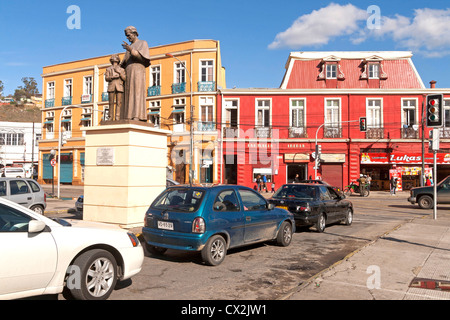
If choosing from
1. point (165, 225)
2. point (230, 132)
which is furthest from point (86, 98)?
point (165, 225)

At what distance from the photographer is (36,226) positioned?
4.34 m

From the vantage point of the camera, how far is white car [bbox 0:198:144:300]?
166 inches

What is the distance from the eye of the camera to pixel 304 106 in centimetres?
3341

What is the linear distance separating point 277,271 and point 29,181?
1062 centimetres

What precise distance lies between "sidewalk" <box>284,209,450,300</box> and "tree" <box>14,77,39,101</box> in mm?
142520

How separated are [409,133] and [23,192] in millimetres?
30056

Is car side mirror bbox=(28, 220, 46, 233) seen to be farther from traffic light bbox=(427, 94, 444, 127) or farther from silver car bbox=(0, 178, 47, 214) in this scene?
traffic light bbox=(427, 94, 444, 127)

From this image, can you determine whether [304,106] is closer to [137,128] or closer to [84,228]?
[137,128]

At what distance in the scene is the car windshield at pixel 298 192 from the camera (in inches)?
453

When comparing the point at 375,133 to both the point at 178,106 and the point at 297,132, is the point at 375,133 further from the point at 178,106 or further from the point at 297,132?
the point at 178,106

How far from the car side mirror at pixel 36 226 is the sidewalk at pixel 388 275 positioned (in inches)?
127

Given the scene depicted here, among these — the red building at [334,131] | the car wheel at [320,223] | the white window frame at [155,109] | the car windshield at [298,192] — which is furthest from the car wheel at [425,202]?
the white window frame at [155,109]

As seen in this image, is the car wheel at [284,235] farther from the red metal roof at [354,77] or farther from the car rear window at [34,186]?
Result: the red metal roof at [354,77]

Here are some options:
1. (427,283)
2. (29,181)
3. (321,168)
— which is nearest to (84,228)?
(427,283)
